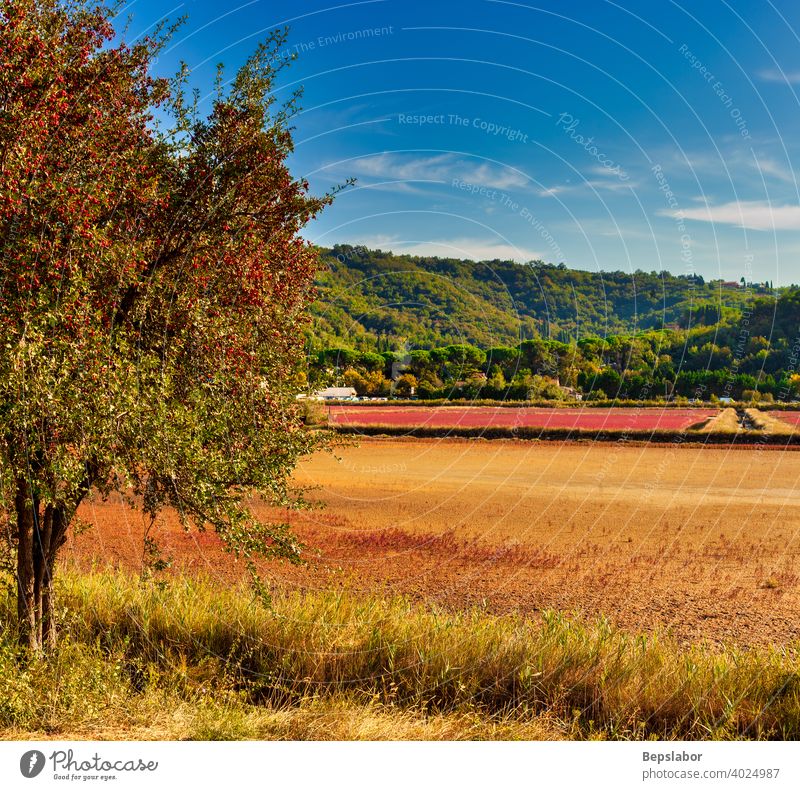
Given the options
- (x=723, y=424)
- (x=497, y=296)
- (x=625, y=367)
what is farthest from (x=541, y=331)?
(x=625, y=367)

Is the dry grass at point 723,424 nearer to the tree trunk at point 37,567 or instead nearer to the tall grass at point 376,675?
Result: the tall grass at point 376,675

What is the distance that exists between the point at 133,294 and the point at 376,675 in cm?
706

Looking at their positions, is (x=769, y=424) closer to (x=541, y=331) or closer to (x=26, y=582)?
(x=541, y=331)

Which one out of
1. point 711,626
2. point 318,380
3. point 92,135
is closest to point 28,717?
point 318,380

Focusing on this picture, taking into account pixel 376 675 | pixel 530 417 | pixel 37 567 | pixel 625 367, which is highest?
pixel 625 367

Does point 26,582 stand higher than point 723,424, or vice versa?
point 26,582

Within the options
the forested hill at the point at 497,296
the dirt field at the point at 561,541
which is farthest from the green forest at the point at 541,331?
the dirt field at the point at 561,541

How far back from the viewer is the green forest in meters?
32.2

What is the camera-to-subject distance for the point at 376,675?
1154 cm

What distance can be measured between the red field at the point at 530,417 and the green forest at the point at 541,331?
16.2 feet

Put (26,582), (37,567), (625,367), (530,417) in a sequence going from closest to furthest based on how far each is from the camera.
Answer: (26,582)
(37,567)
(530,417)
(625,367)

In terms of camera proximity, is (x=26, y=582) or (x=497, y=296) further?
(x=497, y=296)

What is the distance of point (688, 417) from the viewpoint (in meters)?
69.1

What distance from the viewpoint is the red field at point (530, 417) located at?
64750mm
